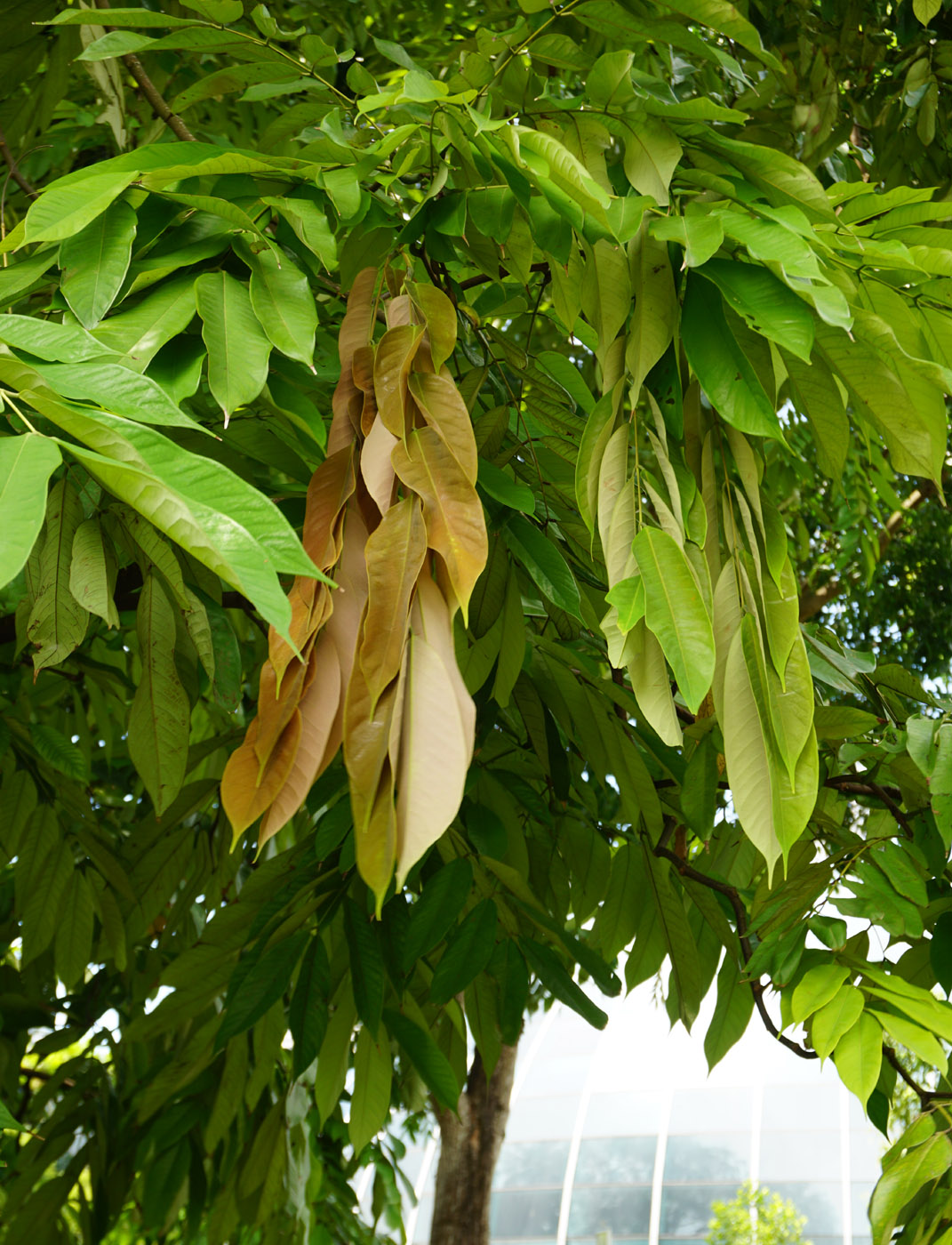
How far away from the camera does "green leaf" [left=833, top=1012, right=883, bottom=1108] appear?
738 millimetres

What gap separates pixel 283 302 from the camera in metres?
0.72

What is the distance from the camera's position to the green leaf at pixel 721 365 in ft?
2.18

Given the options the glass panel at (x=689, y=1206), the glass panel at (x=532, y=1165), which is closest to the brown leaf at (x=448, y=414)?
the glass panel at (x=689, y=1206)

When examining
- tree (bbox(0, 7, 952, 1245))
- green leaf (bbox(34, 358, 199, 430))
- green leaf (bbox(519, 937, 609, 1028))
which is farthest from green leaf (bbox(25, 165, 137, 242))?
green leaf (bbox(519, 937, 609, 1028))

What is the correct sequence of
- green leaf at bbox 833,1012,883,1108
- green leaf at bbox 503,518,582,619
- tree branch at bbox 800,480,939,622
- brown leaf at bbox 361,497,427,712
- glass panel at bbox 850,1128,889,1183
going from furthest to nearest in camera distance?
glass panel at bbox 850,1128,889,1183
tree branch at bbox 800,480,939,622
green leaf at bbox 503,518,582,619
green leaf at bbox 833,1012,883,1108
brown leaf at bbox 361,497,427,712

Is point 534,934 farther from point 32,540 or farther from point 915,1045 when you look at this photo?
point 32,540

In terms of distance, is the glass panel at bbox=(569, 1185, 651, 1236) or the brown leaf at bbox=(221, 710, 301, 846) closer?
the brown leaf at bbox=(221, 710, 301, 846)

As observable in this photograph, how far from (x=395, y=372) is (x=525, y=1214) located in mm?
9481

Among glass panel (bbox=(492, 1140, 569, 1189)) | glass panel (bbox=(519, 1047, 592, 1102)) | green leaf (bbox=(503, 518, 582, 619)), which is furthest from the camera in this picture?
glass panel (bbox=(519, 1047, 592, 1102))

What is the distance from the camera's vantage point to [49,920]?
161 cm

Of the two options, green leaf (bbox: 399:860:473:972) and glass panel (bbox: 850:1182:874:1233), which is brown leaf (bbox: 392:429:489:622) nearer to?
green leaf (bbox: 399:860:473:972)

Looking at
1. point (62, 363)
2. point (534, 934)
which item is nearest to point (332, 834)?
point (534, 934)

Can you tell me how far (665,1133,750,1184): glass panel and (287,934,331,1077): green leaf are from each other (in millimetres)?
8116

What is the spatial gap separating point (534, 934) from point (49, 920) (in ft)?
2.22
